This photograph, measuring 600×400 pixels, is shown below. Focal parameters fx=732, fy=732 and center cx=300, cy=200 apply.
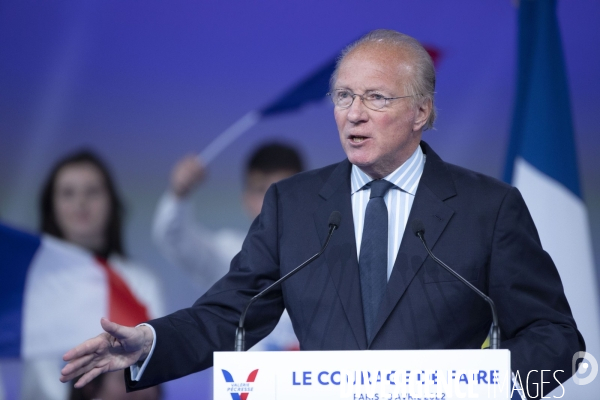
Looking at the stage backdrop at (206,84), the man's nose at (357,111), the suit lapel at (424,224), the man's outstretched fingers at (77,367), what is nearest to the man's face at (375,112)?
the man's nose at (357,111)

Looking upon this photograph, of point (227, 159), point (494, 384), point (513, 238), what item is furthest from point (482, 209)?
point (227, 159)

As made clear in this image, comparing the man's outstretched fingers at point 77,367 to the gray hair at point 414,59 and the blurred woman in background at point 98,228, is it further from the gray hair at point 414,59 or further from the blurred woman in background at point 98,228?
the blurred woman in background at point 98,228

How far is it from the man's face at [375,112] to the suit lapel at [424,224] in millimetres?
117

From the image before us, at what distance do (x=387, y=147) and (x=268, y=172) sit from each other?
2.06 metres

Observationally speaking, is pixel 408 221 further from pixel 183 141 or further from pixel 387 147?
pixel 183 141

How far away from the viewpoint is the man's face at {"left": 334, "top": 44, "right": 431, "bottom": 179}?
78.0 inches

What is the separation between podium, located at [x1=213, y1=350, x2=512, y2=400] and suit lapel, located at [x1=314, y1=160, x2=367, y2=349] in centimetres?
41

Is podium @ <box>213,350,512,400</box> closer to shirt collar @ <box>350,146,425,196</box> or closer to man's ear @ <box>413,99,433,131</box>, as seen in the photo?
shirt collar @ <box>350,146,425,196</box>

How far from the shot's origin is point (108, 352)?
168cm

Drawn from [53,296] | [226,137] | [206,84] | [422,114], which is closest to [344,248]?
[422,114]

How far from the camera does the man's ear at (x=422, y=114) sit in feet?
6.92

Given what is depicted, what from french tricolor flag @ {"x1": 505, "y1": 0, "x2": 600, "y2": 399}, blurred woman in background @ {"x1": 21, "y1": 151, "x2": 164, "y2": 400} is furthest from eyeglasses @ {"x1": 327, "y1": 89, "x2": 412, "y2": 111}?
blurred woman in background @ {"x1": 21, "y1": 151, "x2": 164, "y2": 400}

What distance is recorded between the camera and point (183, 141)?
160 inches

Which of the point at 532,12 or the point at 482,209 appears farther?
the point at 532,12
